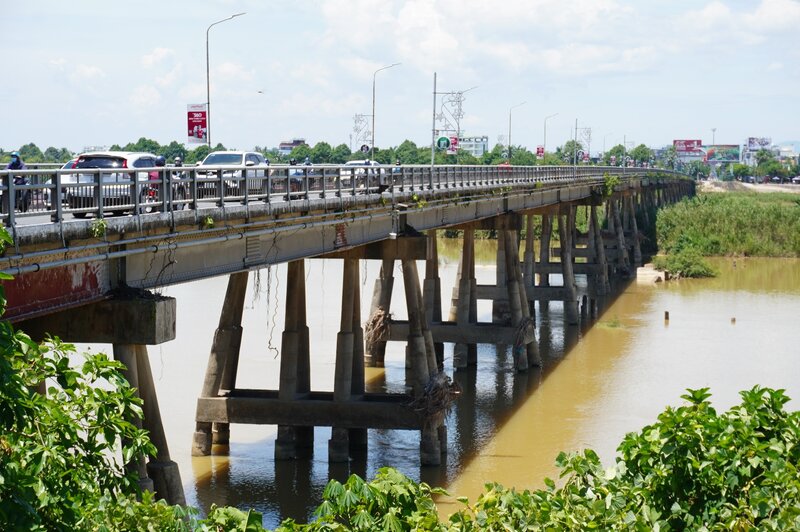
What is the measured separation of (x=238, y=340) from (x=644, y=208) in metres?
64.5

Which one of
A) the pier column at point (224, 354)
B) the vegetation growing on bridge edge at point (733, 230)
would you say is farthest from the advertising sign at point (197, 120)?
the vegetation growing on bridge edge at point (733, 230)

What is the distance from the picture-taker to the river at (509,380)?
877 inches

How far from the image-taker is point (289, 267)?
2228cm

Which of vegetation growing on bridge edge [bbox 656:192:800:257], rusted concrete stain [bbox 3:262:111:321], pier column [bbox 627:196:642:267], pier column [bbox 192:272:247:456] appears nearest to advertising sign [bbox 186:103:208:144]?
pier column [bbox 192:272:247:456]

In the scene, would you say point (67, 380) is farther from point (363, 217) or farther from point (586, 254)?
point (586, 254)

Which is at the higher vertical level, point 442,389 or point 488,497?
point 488,497

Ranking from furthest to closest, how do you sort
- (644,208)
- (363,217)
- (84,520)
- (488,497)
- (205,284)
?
(644,208), (205,284), (363,217), (488,497), (84,520)

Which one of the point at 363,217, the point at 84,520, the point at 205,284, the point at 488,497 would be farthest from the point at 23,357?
the point at 205,284

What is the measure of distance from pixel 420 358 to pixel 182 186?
8.92m

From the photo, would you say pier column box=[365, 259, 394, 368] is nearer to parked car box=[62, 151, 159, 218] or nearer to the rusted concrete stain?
parked car box=[62, 151, 159, 218]

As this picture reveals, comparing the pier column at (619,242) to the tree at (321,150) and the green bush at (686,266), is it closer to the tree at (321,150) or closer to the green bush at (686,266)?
the green bush at (686,266)

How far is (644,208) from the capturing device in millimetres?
84125

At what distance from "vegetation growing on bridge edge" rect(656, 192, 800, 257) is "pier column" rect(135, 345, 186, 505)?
59672 mm

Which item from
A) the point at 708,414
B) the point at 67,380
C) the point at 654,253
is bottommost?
the point at 654,253
